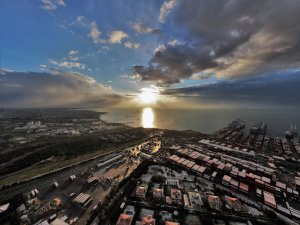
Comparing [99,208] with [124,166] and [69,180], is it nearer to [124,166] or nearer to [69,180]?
[69,180]

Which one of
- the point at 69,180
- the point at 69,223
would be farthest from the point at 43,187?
the point at 69,223

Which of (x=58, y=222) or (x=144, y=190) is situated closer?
(x=58, y=222)

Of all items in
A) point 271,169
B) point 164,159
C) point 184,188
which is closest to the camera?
point 184,188

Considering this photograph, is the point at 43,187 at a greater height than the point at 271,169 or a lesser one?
lesser

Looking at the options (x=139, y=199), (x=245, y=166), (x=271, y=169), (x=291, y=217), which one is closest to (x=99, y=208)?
(x=139, y=199)

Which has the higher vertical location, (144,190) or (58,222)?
(144,190)

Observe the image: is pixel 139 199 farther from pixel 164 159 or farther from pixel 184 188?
pixel 164 159

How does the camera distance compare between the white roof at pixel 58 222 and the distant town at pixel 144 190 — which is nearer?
the white roof at pixel 58 222

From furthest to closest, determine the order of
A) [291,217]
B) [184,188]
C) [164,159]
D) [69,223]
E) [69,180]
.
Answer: [164,159] < [69,180] < [184,188] < [291,217] < [69,223]

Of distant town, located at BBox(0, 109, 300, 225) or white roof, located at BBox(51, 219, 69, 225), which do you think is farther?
distant town, located at BBox(0, 109, 300, 225)

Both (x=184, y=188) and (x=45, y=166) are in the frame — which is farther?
(x=45, y=166)
